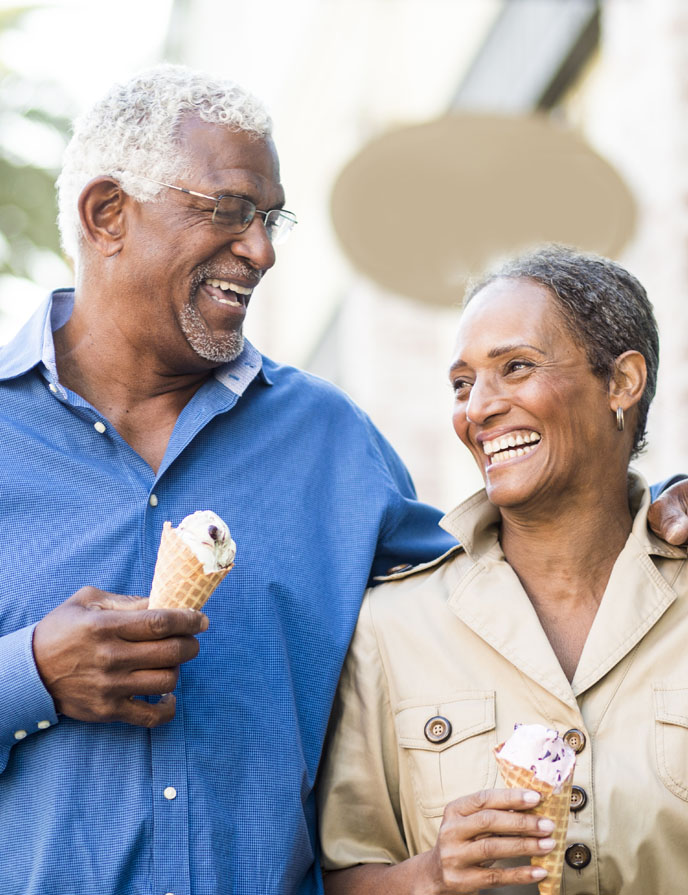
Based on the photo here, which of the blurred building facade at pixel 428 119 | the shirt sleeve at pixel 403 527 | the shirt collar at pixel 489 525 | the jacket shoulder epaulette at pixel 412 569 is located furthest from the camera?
the blurred building facade at pixel 428 119

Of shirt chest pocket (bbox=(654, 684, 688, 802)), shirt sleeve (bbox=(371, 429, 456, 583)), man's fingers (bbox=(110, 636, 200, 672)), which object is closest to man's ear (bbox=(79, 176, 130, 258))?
shirt sleeve (bbox=(371, 429, 456, 583))

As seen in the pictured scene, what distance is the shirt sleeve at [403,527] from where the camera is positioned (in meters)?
3.38

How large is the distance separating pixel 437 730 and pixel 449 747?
5 cm

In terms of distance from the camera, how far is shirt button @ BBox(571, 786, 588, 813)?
2.78 meters

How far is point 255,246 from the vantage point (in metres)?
3.28

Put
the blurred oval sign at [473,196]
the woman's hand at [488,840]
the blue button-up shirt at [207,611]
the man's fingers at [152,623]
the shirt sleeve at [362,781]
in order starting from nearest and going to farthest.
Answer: the woman's hand at [488,840] < the man's fingers at [152,623] < the blue button-up shirt at [207,611] < the shirt sleeve at [362,781] < the blurred oval sign at [473,196]

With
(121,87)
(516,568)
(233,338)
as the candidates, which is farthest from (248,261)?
(516,568)

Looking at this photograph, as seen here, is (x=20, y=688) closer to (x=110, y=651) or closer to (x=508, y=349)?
(x=110, y=651)

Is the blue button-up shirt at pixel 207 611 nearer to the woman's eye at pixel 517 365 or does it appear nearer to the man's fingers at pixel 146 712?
the man's fingers at pixel 146 712

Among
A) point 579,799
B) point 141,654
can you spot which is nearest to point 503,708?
point 579,799

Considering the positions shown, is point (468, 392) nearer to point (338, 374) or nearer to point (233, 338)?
point (233, 338)

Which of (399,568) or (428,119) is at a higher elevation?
(428,119)

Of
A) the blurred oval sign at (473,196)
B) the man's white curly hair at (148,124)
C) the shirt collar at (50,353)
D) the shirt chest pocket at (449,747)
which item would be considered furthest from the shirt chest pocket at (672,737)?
the blurred oval sign at (473,196)

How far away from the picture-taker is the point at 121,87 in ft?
11.5
